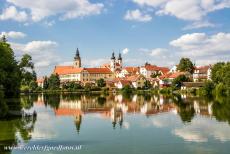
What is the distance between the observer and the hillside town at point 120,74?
135250 millimetres

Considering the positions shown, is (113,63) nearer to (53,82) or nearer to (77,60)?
(77,60)

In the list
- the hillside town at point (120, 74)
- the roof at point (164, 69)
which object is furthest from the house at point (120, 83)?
the roof at point (164, 69)

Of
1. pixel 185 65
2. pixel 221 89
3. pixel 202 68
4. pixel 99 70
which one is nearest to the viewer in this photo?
pixel 221 89

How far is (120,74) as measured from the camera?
17850 centimetres

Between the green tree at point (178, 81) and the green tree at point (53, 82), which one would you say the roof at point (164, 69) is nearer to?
the green tree at point (53, 82)

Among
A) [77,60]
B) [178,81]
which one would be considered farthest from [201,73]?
[77,60]

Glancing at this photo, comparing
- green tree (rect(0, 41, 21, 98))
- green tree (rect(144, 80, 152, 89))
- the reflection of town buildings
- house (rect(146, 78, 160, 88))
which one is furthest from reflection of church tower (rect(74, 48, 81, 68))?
the reflection of town buildings

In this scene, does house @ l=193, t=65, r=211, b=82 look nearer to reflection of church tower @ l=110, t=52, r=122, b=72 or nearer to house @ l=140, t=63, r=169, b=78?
house @ l=140, t=63, r=169, b=78

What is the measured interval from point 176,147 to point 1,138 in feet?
34.2

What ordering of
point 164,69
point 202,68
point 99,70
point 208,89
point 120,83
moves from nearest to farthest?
point 208,89 → point 202,68 → point 120,83 → point 164,69 → point 99,70

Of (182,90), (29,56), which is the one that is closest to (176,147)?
(29,56)

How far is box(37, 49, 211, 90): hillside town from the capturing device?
13525cm

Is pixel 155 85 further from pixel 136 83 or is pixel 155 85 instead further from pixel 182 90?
pixel 182 90

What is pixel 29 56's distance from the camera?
71625 millimetres
